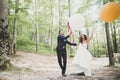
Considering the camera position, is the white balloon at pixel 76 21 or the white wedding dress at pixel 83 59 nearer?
the white balloon at pixel 76 21

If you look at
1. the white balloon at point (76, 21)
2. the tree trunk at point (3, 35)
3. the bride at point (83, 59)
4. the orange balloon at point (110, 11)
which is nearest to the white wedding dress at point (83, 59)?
the bride at point (83, 59)

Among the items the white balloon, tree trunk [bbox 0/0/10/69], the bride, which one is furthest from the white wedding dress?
tree trunk [bbox 0/0/10/69]

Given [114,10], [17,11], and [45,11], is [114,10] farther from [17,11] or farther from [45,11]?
[45,11]

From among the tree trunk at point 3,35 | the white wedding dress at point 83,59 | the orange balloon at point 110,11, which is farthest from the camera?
the tree trunk at point 3,35

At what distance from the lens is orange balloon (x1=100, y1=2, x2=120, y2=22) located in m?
9.35

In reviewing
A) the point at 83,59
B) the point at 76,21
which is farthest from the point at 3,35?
the point at 83,59

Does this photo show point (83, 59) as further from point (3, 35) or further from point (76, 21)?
point (3, 35)

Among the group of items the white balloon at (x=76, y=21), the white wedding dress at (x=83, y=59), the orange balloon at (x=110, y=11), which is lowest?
the white wedding dress at (x=83, y=59)

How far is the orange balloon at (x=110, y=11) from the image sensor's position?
9352 mm

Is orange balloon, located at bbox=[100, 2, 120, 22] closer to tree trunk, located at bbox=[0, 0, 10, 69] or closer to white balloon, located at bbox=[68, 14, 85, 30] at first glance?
white balloon, located at bbox=[68, 14, 85, 30]

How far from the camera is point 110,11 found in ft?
30.8

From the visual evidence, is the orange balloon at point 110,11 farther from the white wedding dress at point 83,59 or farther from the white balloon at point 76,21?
the white wedding dress at point 83,59

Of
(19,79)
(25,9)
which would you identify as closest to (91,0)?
(25,9)

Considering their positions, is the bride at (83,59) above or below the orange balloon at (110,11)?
below
